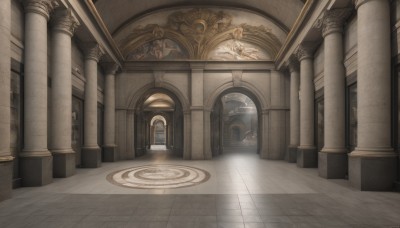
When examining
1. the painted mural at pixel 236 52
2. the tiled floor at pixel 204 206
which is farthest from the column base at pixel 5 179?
the painted mural at pixel 236 52

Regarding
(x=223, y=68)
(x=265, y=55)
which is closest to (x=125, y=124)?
(x=223, y=68)

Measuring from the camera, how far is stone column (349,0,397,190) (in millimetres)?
7035

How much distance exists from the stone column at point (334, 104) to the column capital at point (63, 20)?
9.55 metres

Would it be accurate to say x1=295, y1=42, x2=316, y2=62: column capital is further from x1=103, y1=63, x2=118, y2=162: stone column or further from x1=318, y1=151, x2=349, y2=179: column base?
x1=103, y1=63, x2=118, y2=162: stone column

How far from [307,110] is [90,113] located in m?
10.8

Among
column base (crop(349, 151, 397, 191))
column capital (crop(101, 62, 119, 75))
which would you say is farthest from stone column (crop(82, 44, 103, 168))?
column base (crop(349, 151, 397, 191))

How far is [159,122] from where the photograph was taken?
4756cm

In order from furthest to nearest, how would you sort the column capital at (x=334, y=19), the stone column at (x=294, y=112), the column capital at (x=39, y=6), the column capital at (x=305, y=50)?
the stone column at (x=294, y=112), the column capital at (x=305, y=50), the column capital at (x=334, y=19), the column capital at (x=39, y=6)

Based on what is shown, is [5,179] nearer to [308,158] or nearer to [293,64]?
[308,158]

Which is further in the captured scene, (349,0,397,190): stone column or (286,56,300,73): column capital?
(286,56,300,73): column capital

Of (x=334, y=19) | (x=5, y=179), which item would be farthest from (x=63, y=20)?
(x=334, y=19)

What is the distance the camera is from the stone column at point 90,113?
12359mm

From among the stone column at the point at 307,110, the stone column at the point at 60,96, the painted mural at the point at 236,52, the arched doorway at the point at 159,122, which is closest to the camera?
the stone column at the point at 60,96

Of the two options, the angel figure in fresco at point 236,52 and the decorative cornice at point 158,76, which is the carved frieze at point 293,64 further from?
the decorative cornice at point 158,76
